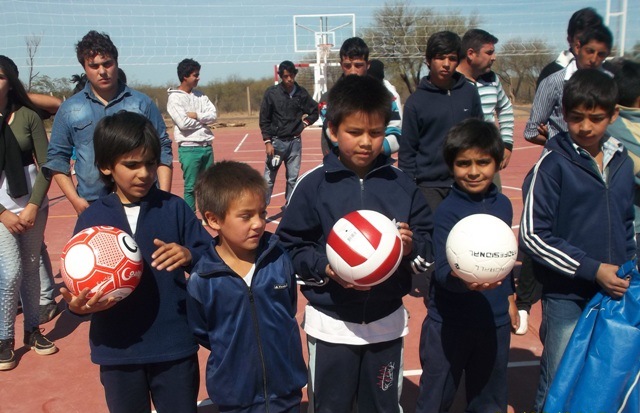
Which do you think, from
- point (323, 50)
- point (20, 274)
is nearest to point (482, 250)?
point (20, 274)

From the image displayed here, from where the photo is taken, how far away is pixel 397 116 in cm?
503

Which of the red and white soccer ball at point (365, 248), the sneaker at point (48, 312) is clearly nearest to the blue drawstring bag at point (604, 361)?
the red and white soccer ball at point (365, 248)

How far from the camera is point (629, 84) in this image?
356cm

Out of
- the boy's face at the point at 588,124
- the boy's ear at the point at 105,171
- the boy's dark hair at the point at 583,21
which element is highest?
the boy's dark hair at the point at 583,21

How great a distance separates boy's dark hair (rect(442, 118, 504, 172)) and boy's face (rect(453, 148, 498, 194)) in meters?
0.03

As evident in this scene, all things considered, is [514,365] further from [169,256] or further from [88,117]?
[88,117]

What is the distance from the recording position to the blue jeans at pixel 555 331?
312cm

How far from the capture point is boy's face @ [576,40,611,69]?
15.7 feet

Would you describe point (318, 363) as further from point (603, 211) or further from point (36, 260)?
point (36, 260)

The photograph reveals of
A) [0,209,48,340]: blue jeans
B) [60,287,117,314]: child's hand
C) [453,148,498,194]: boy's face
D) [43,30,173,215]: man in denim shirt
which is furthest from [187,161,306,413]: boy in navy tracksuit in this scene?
[0,209,48,340]: blue jeans

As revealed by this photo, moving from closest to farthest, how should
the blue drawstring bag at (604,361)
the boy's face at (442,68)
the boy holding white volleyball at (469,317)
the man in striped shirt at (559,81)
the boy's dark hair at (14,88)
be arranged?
the blue drawstring bag at (604,361)
the boy holding white volleyball at (469,317)
the boy's dark hair at (14,88)
the man in striped shirt at (559,81)
the boy's face at (442,68)

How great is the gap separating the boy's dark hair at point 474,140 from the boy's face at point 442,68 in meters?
1.79

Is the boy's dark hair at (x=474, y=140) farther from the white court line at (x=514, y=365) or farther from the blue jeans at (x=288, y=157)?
the blue jeans at (x=288, y=157)

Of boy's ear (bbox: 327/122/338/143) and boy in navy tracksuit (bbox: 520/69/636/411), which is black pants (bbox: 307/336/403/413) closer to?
boy in navy tracksuit (bbox: 520/69/636/411)
